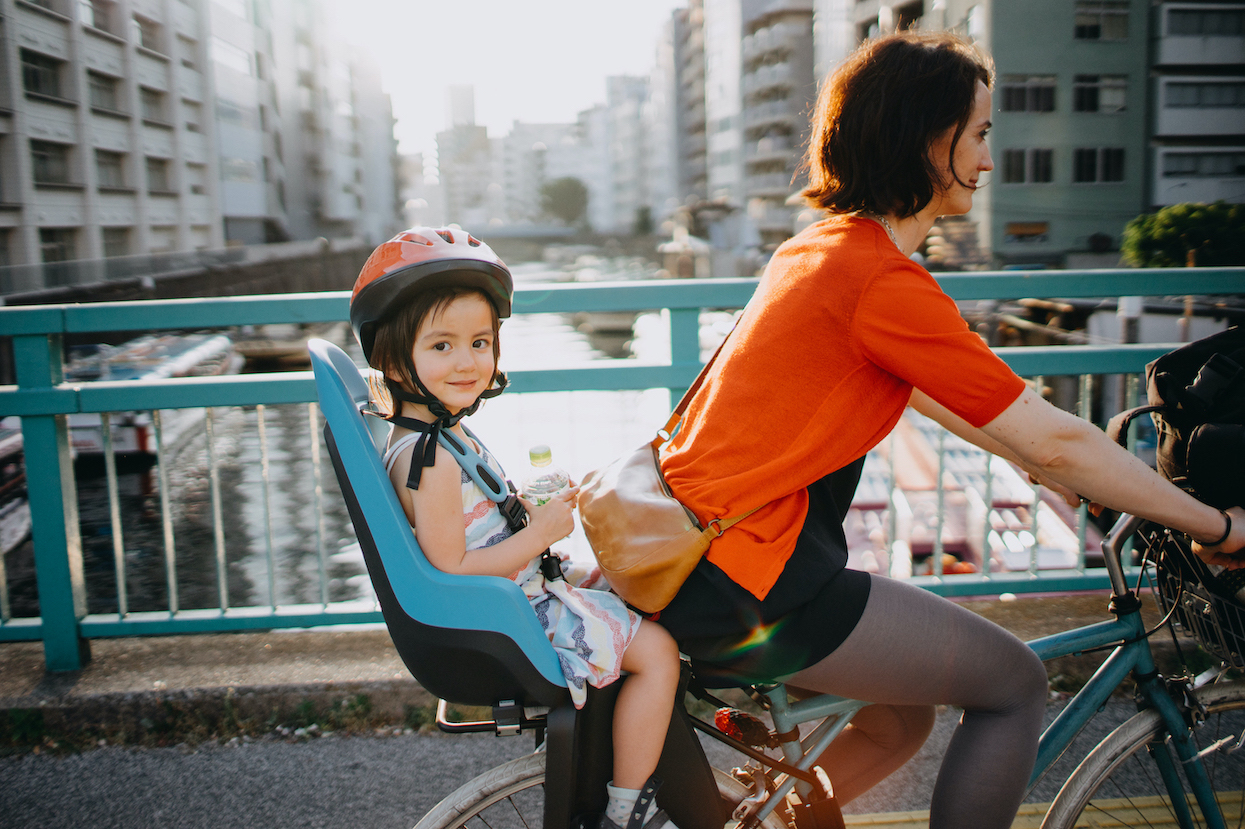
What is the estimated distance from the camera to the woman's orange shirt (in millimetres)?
1244

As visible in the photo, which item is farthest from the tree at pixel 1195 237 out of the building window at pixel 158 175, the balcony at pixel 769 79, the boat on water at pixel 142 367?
the balcony at pixel 769 79

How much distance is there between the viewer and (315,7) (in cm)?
6675

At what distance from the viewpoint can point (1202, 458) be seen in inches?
54.8

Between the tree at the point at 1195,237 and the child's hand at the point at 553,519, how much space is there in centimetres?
986

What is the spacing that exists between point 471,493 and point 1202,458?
127cm

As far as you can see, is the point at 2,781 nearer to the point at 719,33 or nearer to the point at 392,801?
the point at 392,801

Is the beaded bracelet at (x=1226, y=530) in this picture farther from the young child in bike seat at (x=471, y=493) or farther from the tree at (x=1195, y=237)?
the tree at (x=1195, y=237)

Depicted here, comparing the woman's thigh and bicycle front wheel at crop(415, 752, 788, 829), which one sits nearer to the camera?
the woman's thigh

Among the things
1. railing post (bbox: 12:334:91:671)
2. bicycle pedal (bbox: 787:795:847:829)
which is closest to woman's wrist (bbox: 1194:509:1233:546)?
Result: bicycle pedal (bbox: 787:795:847:829)

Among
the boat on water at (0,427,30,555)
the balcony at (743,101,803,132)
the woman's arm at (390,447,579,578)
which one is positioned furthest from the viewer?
the balcony at (743,101,803,132)

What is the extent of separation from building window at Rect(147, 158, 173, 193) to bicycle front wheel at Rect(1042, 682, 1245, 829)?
44.9 meters

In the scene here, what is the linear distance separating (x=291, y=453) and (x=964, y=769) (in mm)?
31375

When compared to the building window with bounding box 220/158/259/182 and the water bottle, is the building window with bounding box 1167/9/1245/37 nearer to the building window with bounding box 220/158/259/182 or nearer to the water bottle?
the water bottle

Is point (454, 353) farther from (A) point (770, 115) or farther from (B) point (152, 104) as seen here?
(A) point (770, 115)
